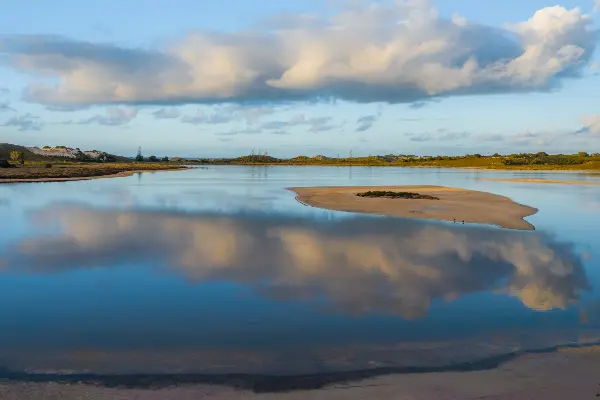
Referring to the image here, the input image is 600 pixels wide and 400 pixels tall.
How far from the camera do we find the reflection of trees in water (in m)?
14.0

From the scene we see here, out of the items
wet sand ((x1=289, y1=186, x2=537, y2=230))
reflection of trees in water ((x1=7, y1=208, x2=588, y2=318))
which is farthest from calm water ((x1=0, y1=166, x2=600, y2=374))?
wet sand ((x1=289, y1=186, x2=537, y2=230))

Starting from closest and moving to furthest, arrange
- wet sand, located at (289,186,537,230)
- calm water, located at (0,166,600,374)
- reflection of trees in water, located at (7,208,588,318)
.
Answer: calm water, located at (0,166,600,374) < reflection of trees in water, located at (7,208,588,318) < wet sand, located at (289,186,537,230)

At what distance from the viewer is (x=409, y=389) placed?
7777 mm

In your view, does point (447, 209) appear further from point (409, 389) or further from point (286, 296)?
point (409, 389)

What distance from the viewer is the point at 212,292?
13867mm

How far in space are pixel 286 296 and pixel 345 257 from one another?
572 cm

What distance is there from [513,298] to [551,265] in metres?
5.54

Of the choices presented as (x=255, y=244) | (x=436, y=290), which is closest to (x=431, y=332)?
(x=436, y=290)

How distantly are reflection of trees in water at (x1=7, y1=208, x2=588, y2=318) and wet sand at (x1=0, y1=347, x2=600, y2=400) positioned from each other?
368 cm

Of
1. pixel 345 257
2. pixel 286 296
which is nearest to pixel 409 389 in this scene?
pixel 286 296

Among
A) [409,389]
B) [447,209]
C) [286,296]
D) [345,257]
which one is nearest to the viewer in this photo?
[409,389]

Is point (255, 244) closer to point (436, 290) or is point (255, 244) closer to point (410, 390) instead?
point (436, 290)

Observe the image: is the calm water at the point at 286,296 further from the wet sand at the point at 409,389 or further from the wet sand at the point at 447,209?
the wet sand at the point at 447,209

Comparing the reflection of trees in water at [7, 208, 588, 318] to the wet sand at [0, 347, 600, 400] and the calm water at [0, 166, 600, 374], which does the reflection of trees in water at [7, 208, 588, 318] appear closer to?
the calm water at [0, 166, 600, 374]
